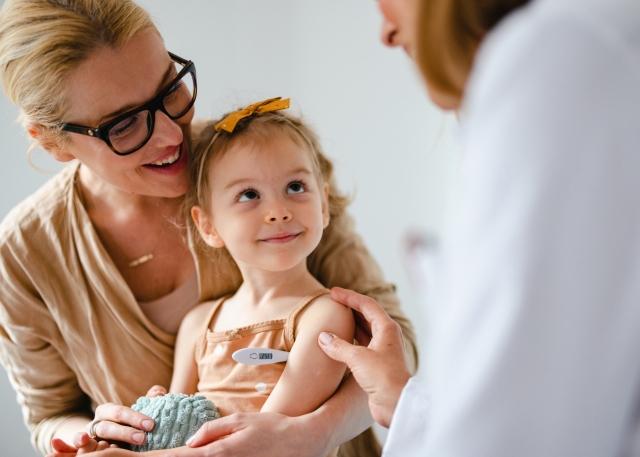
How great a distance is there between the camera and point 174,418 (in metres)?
1.47

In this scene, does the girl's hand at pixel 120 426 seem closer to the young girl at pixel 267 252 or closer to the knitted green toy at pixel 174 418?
the knitted green toy at pixel 174 418

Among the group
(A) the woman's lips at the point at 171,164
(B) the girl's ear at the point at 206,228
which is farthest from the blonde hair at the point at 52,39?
(B) the girl's ear at the point at 206,228

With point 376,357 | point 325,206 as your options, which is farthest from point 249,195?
point 376,357

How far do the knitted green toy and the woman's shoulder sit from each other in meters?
0.53

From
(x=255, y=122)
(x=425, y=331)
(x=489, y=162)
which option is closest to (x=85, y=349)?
(x=255, y=122)

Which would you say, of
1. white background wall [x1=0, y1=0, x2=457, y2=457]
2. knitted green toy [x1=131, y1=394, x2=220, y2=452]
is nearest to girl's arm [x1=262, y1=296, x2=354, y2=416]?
knitted green toy [x1=131, y1=394, x2=220, y2=452]

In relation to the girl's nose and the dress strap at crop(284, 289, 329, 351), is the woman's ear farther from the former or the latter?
the dress strap at crop(284, 289, 329, 351)

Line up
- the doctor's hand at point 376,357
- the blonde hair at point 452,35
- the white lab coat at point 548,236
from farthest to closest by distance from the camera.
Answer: the doctor's hand at point 376,357 → the blonde hair at point 452,35 → the white lab coat at point 548,236

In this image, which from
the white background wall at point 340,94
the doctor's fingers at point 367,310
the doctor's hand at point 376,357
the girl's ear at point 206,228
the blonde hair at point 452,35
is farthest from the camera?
the white background wall at point 340,94

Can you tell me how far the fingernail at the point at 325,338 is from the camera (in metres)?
1.46

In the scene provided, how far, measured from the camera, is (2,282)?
1.76 m

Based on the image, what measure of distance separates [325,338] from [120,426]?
431mm

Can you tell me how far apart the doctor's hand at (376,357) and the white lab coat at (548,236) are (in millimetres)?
482

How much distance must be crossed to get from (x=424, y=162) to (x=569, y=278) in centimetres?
214
